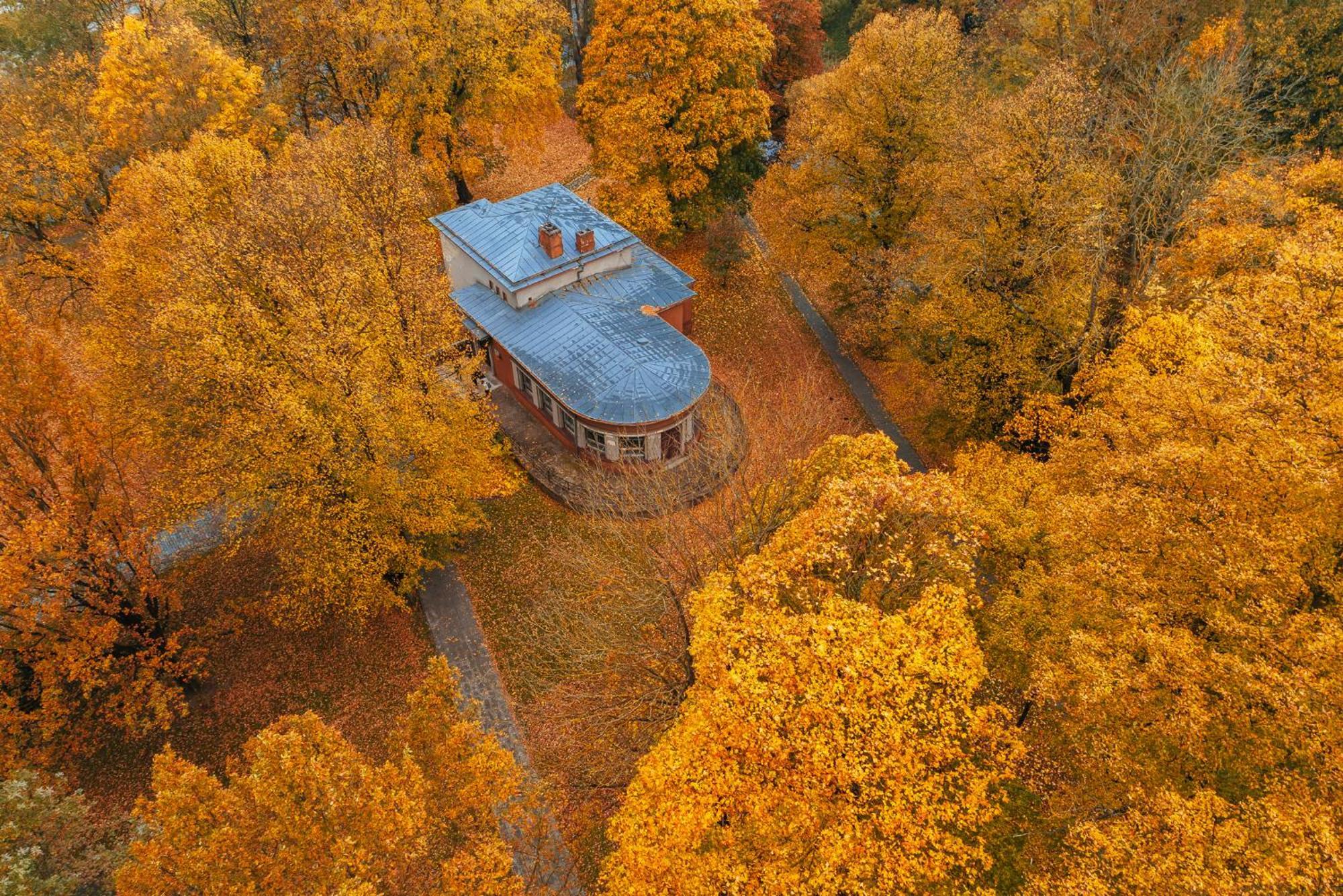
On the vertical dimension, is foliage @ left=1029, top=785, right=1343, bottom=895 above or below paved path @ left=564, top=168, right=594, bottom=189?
above

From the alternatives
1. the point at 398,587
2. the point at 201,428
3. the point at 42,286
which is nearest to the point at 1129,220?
the point at 398,587

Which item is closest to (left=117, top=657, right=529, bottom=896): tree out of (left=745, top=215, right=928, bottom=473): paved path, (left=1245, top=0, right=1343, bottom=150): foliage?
(left=745, top=215, right=928, bottom=473): paved path

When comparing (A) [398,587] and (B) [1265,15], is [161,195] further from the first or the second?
(B) [1265,15]

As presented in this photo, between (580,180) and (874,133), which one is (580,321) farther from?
(580,180)

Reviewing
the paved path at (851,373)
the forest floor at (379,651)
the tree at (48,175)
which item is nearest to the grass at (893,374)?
the paved path at (851,373)

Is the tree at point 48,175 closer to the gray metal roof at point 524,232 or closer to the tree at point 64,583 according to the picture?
the tree at point 64,583

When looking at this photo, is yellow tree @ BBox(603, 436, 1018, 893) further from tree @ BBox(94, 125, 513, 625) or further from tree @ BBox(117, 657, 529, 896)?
tree @ BBox(94, 125, 513, 625)

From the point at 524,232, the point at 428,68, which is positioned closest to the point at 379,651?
the point at 524,232
